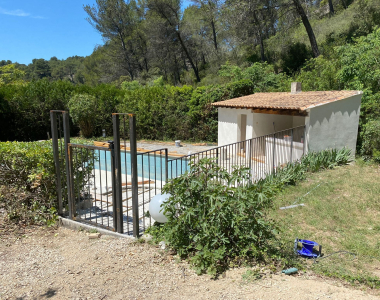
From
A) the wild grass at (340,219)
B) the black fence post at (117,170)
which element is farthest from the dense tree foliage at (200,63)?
the black fence post at (117,170)

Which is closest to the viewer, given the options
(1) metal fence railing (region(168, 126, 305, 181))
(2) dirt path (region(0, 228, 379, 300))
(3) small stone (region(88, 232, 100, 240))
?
(2) dirt path (region(0, 228, 379, 300))

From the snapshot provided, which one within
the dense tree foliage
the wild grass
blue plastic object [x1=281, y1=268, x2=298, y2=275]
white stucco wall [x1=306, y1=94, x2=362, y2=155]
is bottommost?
the wild grass

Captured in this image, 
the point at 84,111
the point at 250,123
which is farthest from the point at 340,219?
the point at 84,111

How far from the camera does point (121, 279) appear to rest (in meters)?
3.57

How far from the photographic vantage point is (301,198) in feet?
24.3

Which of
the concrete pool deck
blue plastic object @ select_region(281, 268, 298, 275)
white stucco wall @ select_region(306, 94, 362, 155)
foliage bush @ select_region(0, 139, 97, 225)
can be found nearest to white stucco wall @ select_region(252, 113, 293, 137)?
white stucco wall @ select_region(306, 94, 362, 155)

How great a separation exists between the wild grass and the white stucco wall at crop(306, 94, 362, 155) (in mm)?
1261

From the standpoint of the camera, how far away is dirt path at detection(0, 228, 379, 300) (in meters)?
3.20

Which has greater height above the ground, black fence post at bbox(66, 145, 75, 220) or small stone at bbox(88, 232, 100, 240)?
black fence post at bbox(66, 145, 75, 220)

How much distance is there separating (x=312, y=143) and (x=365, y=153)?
10.4ft

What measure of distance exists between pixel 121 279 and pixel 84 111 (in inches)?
641

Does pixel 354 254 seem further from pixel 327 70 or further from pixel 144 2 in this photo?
pixel 144 2

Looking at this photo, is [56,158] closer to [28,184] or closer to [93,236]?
[28,184]

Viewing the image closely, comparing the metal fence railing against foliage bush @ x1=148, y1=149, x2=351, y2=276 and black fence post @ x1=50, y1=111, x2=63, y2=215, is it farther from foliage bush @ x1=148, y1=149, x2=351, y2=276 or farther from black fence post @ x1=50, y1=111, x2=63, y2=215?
foliage bush @ x1=148, y1=149, x2=351, y2=276
